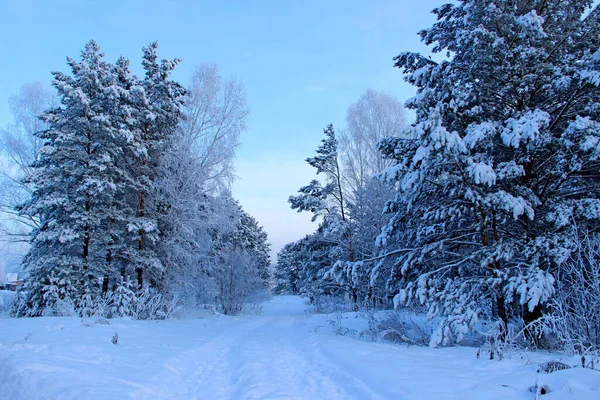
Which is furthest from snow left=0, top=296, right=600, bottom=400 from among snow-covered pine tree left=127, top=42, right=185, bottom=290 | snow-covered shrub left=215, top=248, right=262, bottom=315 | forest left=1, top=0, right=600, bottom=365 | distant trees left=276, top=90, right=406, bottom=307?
snow-covered shrub left=215, top=248, right=262, bottom=315

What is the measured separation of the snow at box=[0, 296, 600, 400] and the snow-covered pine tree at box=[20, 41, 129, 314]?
498cm

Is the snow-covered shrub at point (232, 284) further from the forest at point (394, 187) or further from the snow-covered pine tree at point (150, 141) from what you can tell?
the snow-covered pine tree at point (150, 141)

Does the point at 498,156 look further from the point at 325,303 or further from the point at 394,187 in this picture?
the point at 325,303

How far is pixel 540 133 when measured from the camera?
6770 mm

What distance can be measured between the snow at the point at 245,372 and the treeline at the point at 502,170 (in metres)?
1.50

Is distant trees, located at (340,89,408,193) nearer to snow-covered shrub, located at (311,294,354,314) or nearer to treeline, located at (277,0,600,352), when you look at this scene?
snow-covered shrub, located at (311,294,354,314)

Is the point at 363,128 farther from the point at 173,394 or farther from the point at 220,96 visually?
the point at 173,394

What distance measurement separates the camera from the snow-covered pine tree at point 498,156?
20.7 feet

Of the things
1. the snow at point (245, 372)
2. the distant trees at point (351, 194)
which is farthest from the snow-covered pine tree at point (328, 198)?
the snow at point (245, 372)

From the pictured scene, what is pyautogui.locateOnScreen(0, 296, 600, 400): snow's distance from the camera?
3447 millimetres

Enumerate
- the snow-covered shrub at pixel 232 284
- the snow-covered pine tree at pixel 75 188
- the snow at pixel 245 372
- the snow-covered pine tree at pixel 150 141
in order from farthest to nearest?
the snow-covered shrub at pixel 232 284
the snow-covered pine tree at pixel 150 141
the snow-covered pine tree at pixel 75 188
the snow at pixel 245 372

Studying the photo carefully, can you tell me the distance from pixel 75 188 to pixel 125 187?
6.36 ft

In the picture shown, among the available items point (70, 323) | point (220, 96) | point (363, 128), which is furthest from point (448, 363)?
point (363, 128)

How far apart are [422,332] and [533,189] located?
4.32 m
